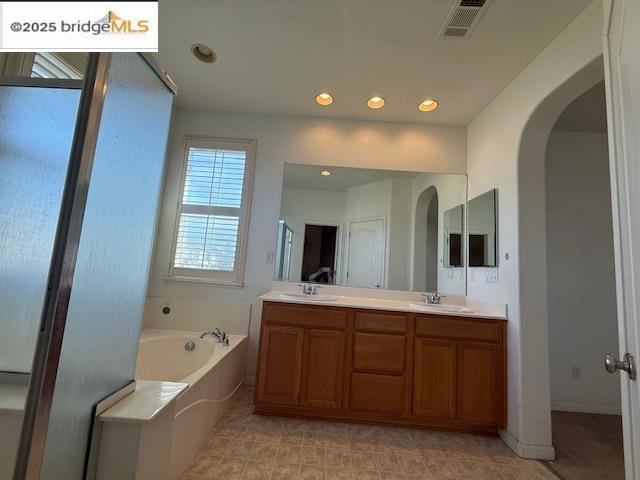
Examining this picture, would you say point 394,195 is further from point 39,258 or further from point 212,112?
point 39,258

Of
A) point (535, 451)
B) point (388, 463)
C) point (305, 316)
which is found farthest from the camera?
point (305, 316)

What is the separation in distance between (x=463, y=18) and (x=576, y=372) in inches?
119

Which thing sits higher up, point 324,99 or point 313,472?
point 324,99

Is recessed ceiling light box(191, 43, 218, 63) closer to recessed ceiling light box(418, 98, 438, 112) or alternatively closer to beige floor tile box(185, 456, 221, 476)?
recessed ceiling light box(418, 98, 438, 112)

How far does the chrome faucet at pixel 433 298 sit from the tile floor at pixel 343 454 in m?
1.00

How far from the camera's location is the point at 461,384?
81.6 inches

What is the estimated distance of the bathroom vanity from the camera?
206cm

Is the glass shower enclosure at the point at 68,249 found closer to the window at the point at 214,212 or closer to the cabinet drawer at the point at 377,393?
the cabinet drawer at the point at 377,393

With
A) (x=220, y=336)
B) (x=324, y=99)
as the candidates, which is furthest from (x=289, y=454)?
(x=324, y=99)

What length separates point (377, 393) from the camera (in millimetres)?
2088

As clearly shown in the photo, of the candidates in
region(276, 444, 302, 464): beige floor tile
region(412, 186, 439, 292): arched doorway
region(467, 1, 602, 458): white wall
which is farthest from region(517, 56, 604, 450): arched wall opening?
region(276, 444, 302, 464): beige floor tile

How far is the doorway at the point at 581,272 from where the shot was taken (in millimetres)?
2512

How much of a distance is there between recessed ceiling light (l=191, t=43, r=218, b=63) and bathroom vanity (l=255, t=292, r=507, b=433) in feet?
6.36

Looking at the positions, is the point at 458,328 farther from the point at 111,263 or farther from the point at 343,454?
the point at 111,263
